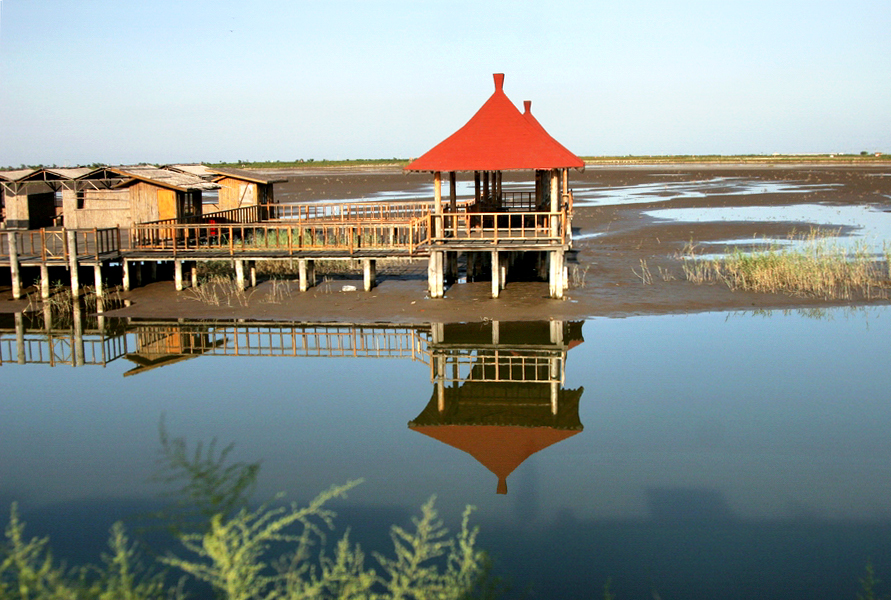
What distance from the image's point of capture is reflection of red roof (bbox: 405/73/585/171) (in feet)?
73.2

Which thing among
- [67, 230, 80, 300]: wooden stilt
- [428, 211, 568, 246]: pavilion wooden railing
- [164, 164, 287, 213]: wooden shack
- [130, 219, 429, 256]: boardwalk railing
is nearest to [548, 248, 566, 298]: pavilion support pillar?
Result: [428, 211, 568, 246]: pavilion wooden railing

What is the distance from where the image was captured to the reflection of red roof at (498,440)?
1250 cm

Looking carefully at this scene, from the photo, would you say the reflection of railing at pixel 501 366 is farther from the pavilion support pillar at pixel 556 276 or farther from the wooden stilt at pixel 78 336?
the wooden stilt at pixel 78 336

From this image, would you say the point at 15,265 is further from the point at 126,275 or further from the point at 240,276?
the point at 240,276

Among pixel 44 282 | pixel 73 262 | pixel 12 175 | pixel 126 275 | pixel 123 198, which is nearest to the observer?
pixel 73 262

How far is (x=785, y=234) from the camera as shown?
118 feet

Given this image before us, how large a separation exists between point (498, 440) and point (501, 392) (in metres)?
2.92

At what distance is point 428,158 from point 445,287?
4183mm

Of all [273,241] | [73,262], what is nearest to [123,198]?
[73,262]

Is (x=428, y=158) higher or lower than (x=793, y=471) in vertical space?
higher

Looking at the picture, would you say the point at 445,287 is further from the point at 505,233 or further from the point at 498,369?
the point at 498,369

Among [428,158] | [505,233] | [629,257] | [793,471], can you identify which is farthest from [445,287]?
[793,471]

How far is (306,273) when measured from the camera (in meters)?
25.7

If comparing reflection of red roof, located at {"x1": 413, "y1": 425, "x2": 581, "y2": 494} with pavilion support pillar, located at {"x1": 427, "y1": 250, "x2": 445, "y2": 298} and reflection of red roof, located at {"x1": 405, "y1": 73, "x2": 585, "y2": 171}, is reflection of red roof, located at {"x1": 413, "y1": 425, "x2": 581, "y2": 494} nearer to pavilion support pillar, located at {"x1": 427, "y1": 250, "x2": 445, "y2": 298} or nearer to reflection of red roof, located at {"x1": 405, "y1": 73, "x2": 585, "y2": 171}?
reflection of red roof, located at {"x1": 405, "y1": 73, "x2": 585, "y2": 171}
